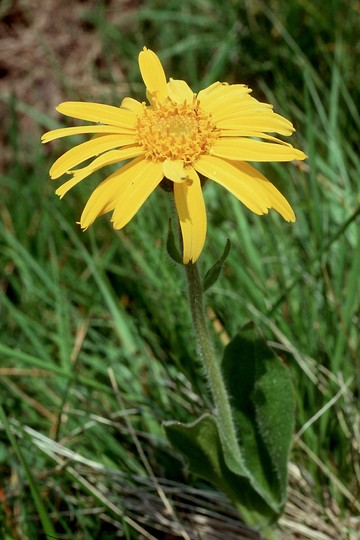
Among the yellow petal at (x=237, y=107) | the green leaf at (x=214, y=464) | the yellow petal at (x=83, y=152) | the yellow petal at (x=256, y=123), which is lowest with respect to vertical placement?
the green leaf at (x=214, y=464)

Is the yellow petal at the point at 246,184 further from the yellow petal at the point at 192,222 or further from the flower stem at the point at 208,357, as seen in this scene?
the flower stem at the point at 208,357

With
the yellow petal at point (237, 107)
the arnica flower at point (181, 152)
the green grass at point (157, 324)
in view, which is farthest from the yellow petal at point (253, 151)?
the green grass at point (157, 324)

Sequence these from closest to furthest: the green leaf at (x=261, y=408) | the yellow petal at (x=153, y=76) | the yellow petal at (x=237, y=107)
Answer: the yellow petal at (x=237, y=107)
the yellow petal at (x=153, y=76)
the green leaf at (x=261, y=408)

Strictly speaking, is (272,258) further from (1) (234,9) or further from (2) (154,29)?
(2) (154,29)

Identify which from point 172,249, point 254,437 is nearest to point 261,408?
point 254,437

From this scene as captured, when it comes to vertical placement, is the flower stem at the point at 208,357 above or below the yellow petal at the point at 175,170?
below

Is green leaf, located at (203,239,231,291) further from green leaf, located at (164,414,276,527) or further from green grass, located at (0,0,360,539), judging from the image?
green leaf, located at (164,414,276,527)
